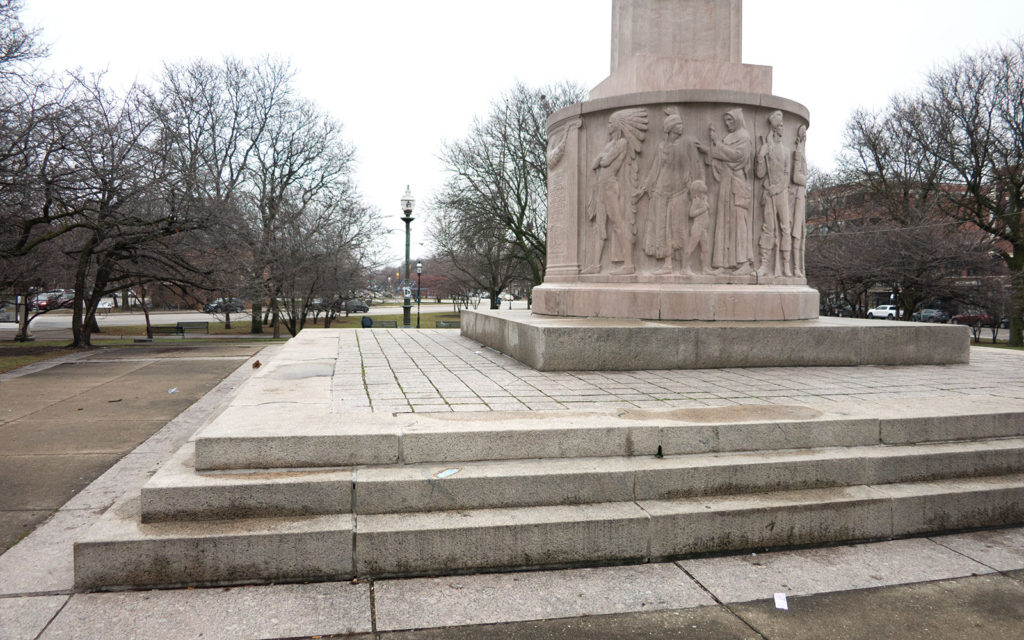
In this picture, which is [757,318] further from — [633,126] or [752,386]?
[633,126]

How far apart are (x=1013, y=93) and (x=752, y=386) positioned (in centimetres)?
2801

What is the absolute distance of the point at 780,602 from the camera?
3.30m

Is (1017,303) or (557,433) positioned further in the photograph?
(1017,303)

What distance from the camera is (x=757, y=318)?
314 inches

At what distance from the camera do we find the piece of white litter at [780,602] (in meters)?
3.27

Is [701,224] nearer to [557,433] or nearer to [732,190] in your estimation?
[732,190]

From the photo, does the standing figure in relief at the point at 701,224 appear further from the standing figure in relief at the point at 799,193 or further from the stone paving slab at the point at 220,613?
the stone paving slab at the point at 220,613

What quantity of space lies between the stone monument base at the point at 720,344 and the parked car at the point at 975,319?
98.1 ft

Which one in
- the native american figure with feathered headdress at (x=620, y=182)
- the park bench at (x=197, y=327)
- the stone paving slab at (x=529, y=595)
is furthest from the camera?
the park bench at (x=197, y=327)

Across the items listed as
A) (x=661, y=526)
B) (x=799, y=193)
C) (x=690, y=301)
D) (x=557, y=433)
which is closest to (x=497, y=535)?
(x=557, y=433)

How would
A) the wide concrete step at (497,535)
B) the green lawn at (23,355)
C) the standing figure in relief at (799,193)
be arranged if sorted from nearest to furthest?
the wide concrete step at (497,535) → the standing figure in relief at (799,193) → the green lawn at (23,355)

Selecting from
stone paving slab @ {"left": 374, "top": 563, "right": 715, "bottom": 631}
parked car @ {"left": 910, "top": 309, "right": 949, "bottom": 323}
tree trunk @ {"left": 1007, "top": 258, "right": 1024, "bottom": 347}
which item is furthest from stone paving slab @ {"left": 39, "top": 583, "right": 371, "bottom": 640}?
parked car @ {"left": 910, "top": 309, "right": 949, "bottom": 323}

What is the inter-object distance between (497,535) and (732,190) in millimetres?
5840

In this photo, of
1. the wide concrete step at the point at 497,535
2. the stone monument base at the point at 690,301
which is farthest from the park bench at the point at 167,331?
the wide concrete step at the point at 497,535
